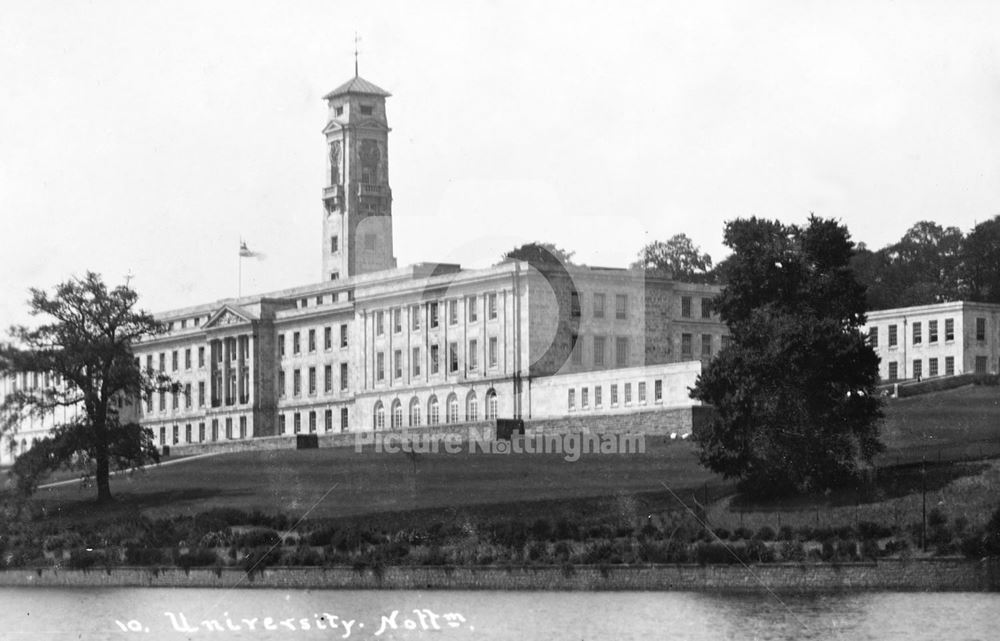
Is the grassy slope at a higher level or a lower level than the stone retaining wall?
higher

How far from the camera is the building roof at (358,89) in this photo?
17475cm

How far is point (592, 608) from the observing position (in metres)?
63.6

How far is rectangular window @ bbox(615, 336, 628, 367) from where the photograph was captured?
456 ft

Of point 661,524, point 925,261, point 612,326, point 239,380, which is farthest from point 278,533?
point 925,261

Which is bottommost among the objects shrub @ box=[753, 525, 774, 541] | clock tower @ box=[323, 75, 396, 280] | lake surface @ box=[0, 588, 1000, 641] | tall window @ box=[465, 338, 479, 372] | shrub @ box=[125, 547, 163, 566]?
lake surface @ box=[0, 588, 1000, 641]

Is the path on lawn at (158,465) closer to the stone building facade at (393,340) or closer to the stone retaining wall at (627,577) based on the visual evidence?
the stone building facade at (393,340)

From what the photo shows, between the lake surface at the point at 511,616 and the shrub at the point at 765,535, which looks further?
the shrub at the point at 765,535

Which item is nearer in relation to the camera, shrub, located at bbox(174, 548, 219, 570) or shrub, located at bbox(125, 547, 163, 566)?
shrub, located at bbox(174, 548, 219, 570)

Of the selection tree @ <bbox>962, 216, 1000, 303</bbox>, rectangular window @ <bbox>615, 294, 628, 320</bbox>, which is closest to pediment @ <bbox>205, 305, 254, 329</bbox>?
rectangular window @ <bbox>615, 294, 628, 320</bbox>

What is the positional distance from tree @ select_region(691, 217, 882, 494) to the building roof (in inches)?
3471

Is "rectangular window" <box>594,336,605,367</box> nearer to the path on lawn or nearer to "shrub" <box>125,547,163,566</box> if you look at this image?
the path on lawn

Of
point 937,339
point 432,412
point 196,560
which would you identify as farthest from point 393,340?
point 196,560

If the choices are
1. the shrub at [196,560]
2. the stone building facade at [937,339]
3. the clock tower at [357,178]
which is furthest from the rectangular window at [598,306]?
the shrub at [196,560]

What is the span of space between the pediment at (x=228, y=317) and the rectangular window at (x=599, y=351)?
115ft
